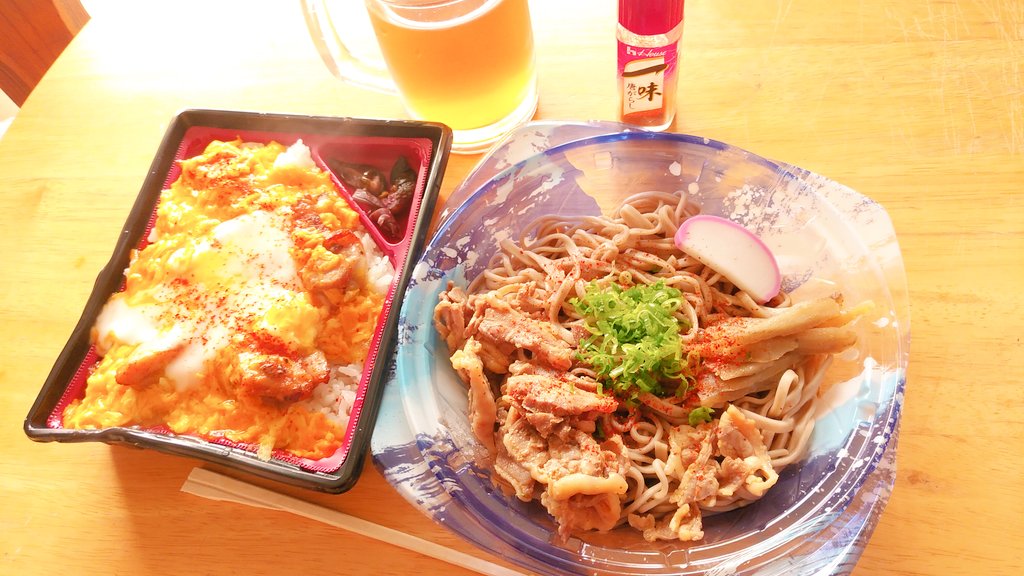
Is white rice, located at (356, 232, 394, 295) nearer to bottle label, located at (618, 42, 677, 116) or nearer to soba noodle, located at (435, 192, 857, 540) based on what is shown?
soba noodle, located at (435, 192, 857, 540)

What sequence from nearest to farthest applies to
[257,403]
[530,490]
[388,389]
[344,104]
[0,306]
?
[530,490] → [388,389] → [257,403] → [0,306] → [344,104]

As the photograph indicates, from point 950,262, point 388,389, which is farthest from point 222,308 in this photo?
point 950,262

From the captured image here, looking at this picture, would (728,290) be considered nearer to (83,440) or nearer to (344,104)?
(344,104)

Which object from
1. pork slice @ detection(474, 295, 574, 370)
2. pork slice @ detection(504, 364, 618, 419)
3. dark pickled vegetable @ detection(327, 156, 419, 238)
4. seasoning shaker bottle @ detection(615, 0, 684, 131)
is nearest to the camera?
pork slice @ detection(504, 364, 618, 419)

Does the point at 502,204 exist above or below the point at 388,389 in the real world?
above

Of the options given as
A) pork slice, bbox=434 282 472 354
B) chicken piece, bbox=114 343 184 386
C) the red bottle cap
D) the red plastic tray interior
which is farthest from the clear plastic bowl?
chicken piece, bbox=114 343 184 386

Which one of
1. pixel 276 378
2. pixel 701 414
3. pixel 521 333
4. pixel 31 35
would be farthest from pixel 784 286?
pixel 31 35
